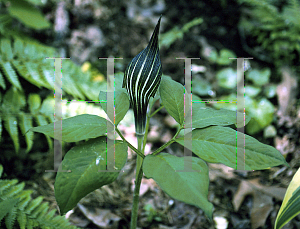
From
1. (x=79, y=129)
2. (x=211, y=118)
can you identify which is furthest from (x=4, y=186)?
(x=211, y=118)

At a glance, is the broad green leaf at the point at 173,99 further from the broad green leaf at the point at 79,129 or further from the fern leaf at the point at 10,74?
the fern leaf at the point at 10,74

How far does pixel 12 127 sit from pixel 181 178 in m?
1.09

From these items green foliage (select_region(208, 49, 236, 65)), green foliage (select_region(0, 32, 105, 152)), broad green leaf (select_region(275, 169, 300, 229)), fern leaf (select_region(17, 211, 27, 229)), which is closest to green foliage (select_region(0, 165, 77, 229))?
fern leaf (select_region(17, 211, 27, 229))

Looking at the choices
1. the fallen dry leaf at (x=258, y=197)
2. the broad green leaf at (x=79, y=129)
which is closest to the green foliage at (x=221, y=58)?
the fallen dry leaf at (x=258, y=197)

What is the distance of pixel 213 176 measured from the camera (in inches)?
58.3

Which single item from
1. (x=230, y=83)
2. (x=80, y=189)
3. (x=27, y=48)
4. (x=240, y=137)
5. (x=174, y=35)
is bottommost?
(x=80, y=189)

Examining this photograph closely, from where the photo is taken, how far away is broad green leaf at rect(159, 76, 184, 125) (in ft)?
2.16

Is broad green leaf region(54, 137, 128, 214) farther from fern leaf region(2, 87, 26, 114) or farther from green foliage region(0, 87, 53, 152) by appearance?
fern leaf region(2, 87, 26, 114)

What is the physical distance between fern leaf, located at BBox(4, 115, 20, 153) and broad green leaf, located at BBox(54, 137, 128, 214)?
0.80 meters

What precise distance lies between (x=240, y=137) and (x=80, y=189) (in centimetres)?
44

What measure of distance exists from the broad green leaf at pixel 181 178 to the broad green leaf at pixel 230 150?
0.14 ft

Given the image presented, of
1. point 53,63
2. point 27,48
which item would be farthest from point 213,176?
point 27,48

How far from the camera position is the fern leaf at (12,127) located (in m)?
1.20

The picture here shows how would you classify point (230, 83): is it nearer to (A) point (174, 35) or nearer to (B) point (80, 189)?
(A) point (174, 35)
